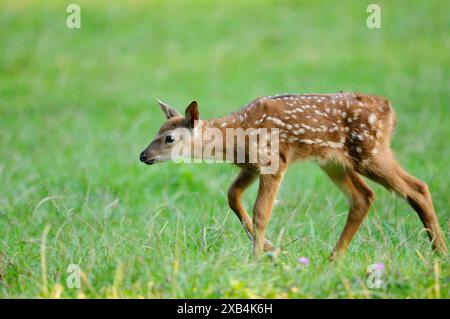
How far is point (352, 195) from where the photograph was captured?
732 centimetres

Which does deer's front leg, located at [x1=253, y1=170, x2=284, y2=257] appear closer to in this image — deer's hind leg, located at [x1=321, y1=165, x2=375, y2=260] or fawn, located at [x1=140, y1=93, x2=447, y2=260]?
fawn, located at [x1=140, y1=93, x2=447, y2=260]

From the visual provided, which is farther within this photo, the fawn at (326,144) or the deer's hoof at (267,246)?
the fawn at (326,144)

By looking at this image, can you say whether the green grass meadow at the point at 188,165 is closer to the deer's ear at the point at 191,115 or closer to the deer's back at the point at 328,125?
the deer's back at the point at 328,125

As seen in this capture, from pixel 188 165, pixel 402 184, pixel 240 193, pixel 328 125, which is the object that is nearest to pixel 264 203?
pixel 240 193

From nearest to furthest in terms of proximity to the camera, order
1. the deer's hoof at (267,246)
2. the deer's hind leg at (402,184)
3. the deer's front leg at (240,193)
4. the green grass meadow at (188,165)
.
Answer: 1. the green grass meadow at (188,165)
2. the deer's hoof at (267,246)
3. the deer's hind leg at (402,184)
4. the deer's front leg at (240,193)

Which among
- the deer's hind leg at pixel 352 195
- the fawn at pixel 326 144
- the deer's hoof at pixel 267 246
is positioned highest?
the fawn at pixel 326 144

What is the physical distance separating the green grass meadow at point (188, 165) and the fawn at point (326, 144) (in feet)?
0.87

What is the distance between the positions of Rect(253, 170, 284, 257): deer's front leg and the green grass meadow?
6.8 inches

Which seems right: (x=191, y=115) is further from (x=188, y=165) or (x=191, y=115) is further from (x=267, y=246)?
(x=188, y=165)

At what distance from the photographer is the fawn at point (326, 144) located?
699cm

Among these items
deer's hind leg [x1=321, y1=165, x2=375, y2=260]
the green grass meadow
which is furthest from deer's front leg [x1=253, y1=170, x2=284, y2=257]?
deer's hind leg [x1=321, y1=165, x2=375, y2=260]

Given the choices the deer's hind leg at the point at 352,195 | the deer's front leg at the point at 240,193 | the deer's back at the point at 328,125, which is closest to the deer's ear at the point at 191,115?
the deer's back at the point at 328,125

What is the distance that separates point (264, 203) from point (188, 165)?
14.7 ft
